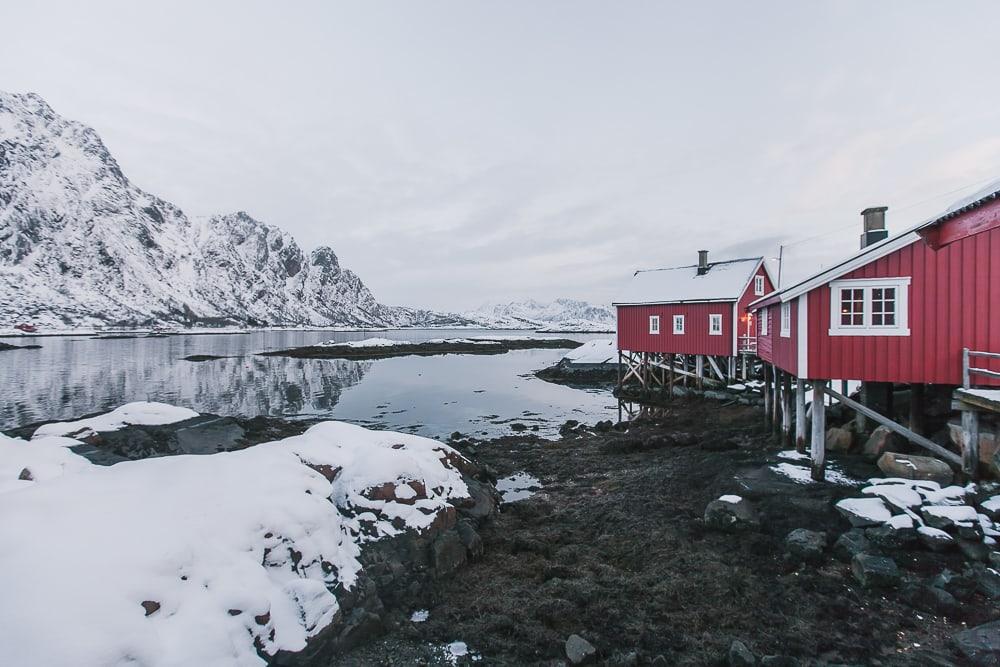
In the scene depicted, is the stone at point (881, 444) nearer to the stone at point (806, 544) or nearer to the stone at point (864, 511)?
the stone at point (864, 511)

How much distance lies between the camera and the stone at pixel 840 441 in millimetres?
12438

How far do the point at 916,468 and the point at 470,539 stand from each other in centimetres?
950

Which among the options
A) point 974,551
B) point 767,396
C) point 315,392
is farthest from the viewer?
point 315,392

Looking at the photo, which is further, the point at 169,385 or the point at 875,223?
the point at 169,385

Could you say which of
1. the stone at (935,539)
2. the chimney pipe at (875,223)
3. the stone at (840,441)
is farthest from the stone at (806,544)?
the chimney pipe at (875,223)

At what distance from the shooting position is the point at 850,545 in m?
7.68

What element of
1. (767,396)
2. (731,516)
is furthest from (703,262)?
(731,516)

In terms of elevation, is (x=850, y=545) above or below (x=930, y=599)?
above

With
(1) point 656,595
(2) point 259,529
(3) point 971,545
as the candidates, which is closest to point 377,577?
(2) point 259,529

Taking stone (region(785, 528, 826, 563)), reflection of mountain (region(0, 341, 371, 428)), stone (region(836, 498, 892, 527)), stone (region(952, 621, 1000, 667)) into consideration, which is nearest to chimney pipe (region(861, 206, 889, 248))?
stone (region(836, 498, 892, 527))

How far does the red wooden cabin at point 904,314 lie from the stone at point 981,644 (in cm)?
558

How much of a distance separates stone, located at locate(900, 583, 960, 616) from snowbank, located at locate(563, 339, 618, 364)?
112 ft

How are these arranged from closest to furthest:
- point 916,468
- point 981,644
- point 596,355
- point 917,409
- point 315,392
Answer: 1. point 981,644
2. point 916,468
3. point 917,409
4. point 315,392
5. point 596,355

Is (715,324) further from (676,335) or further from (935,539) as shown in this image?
(935,539)
